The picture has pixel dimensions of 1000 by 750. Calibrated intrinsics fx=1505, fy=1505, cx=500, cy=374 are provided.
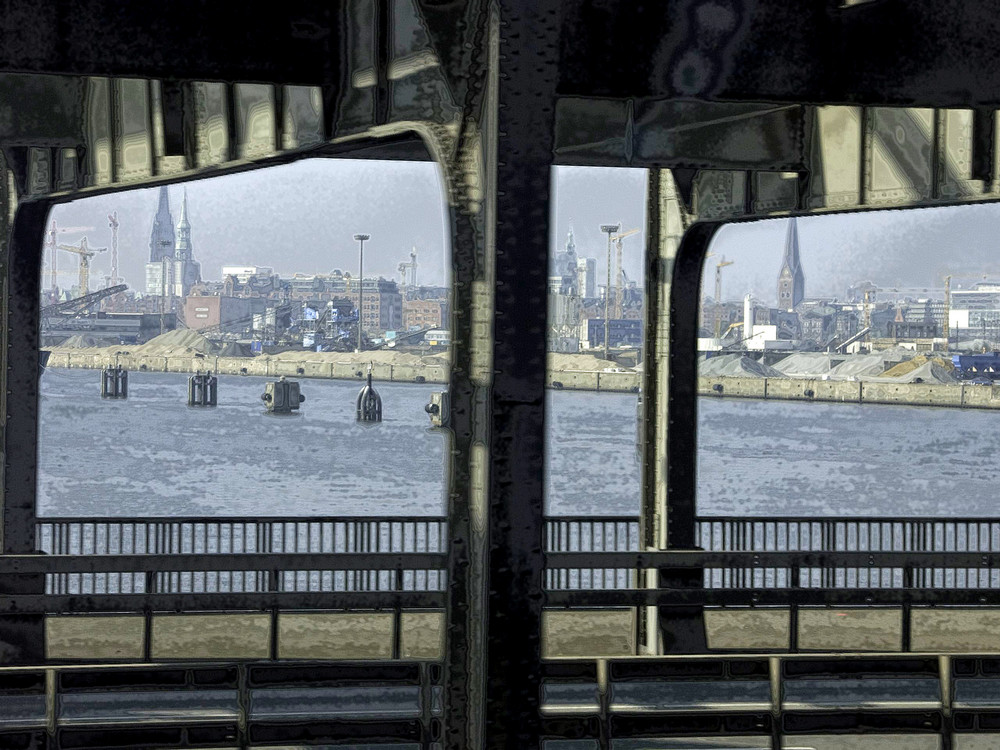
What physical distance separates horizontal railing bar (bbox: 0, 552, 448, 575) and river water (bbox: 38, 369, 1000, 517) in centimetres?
8374

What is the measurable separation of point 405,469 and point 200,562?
4857 inches

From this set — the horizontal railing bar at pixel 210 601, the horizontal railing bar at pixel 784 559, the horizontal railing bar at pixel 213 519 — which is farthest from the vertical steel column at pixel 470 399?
the horizontal railing bar at pixel 213 519

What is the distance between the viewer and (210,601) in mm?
14242

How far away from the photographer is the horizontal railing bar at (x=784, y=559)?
17.0 metres

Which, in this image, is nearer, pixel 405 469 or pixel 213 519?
pixel 213 519

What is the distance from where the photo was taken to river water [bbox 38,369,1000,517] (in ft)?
367

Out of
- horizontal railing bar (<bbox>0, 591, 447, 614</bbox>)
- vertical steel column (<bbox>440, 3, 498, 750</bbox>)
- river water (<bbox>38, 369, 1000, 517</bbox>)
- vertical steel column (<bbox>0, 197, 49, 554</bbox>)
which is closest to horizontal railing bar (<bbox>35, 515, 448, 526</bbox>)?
vertical steel column (<bbox>0, 197, 49, 554</bbox>)

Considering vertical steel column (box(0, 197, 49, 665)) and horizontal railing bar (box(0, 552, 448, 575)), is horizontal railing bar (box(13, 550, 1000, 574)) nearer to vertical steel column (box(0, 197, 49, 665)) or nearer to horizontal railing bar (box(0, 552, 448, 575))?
horizontal railing bar (box(0, 552, 448, 575))

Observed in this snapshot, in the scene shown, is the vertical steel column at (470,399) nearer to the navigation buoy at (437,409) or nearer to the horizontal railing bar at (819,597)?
the horizontal railing bar at (819,597)

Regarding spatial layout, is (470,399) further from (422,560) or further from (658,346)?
(658,346)

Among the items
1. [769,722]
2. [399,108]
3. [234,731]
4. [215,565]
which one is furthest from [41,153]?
[769,722]

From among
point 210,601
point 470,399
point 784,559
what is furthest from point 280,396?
point 470,399

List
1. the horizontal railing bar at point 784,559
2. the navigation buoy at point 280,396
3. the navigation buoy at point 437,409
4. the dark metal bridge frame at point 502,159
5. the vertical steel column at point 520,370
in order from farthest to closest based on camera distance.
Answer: the navigation buoy at point 280,396
the navigation buoy at point 437,409
the horizontal railing bar at point 784,559
the dark metal bridge frame at point 502,159
the vertical steel column at point 520,370

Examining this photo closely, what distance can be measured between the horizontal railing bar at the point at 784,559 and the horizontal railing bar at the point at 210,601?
2116 millimetres
